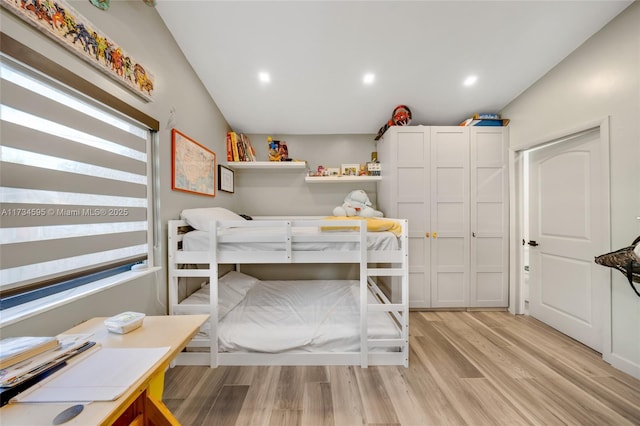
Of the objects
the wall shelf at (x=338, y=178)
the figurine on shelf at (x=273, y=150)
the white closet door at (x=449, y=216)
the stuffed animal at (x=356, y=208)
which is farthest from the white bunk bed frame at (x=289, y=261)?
the figurine on shelf at (x=273, y=150)

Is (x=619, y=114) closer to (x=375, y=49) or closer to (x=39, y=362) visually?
(x=375, y=49)

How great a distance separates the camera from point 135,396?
63 cm

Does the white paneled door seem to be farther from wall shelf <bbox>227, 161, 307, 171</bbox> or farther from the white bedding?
wall shelf <bbox>227, 161, 307, 171</bbox>

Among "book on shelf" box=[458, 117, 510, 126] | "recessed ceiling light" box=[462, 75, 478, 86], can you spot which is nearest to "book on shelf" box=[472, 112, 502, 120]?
"book on shelf" box=[458, 117, 510, 126]

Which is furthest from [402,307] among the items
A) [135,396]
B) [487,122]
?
[487,122]

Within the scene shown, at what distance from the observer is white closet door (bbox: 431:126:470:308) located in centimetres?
250

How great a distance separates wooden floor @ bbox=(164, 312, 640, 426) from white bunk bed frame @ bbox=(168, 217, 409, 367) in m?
0.06

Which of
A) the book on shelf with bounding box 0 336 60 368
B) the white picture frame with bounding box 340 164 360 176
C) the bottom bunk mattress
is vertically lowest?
the bottom bunk mattress

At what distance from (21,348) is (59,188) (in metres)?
0.69

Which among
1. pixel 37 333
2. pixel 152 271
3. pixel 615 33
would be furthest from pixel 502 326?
pixel 37 333

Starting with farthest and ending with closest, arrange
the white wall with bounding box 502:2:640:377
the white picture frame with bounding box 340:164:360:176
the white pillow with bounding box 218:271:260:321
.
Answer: the white picture frame with bounding box 340:164:360:176, the white pillow with bounding box 218:271:260:321, the white wall with bounding box 502:2:640:377

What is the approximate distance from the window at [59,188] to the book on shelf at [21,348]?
0.81 feet

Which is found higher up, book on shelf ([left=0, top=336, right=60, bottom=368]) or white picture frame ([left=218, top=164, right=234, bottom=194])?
white picture frame ([left=218, top=164, right=234, bottom=194])

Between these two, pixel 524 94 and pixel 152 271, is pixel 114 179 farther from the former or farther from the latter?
pixel 524 94
